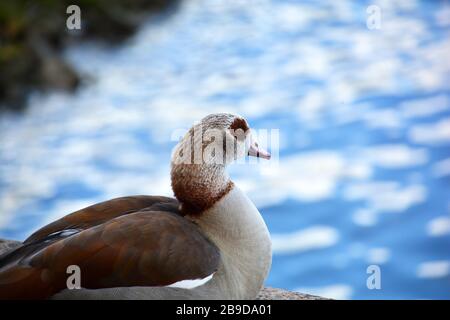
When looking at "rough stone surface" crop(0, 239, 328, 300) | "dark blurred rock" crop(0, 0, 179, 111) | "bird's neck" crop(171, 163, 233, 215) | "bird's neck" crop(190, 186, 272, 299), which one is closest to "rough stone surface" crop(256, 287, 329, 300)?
"rough stone surface" crop(0, 239, 328, 300)

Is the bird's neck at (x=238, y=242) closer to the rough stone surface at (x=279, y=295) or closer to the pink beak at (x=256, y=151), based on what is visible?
the pink beak at (x=256, y=151)

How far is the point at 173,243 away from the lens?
2.98 metres

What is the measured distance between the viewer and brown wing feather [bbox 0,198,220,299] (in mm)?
2865

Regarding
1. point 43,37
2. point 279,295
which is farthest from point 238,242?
point 43,37

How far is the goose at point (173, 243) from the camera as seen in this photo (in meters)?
2.89

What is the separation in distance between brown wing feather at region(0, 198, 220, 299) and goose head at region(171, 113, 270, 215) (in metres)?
0.16

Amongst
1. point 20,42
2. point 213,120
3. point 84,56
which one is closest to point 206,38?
point 84,56

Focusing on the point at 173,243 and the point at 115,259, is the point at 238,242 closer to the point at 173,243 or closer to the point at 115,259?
the point at 173,243

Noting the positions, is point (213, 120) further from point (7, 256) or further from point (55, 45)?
point (55, 45)

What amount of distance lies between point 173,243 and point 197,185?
0.94 ft

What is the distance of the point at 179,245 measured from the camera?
299 cm

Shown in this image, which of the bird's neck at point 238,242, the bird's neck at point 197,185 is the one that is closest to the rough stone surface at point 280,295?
the bird's neck at point 238,242
